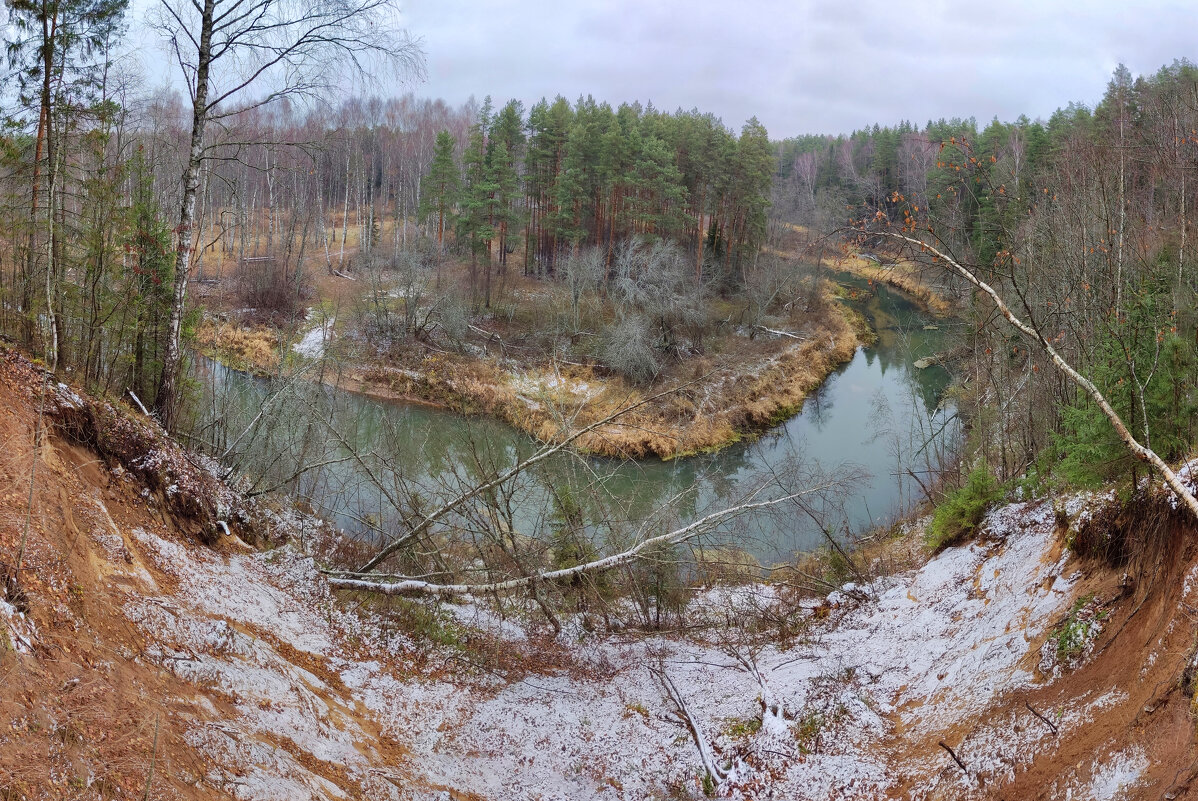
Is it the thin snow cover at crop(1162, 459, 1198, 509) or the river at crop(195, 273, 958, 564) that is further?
the river at crop(195, 273, 958, 564)

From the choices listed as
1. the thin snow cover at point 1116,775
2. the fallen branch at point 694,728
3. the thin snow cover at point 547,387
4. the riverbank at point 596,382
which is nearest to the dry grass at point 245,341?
the riverbank at point 596,382

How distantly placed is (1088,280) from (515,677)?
11048 mm

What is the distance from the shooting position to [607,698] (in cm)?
695

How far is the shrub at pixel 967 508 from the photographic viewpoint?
9.02 m

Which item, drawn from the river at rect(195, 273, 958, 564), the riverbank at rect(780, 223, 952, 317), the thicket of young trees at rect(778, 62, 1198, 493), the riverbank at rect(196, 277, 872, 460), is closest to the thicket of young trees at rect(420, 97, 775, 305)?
the riverbank at rect(780, 223, 952, 317)

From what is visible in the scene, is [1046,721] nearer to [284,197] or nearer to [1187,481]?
[1187,481]

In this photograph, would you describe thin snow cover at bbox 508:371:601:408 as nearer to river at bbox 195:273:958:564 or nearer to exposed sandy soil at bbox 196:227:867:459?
exposed sandy soil at bbox 196:227:867:459

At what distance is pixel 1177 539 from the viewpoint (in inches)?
198

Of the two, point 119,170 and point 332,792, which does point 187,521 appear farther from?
point 119,170

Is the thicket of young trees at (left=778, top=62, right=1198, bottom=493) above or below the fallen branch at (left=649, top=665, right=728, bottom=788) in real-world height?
above

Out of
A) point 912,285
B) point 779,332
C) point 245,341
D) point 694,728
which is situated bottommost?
point 694,728

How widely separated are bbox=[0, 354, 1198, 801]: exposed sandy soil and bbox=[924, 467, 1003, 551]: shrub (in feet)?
1.52

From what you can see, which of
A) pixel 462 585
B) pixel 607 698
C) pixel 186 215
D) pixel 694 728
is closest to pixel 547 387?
pixel 186 215

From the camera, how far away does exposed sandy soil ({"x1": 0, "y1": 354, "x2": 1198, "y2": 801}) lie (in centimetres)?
386
